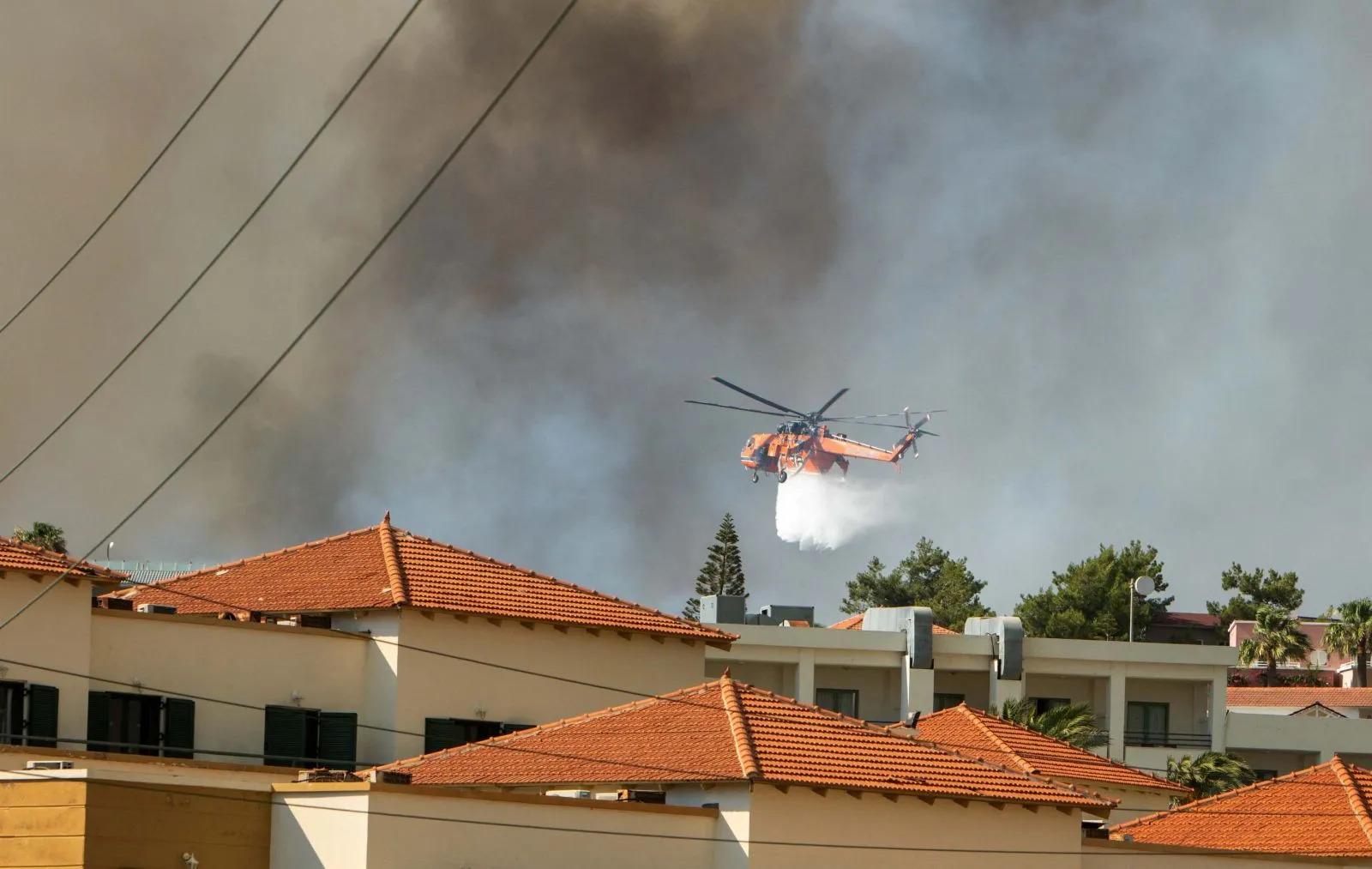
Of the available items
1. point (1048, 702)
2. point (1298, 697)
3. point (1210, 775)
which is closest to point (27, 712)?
point (1210, 775)

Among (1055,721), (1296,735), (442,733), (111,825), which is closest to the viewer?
(111,825)

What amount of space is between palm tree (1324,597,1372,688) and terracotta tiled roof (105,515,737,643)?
8439 cm

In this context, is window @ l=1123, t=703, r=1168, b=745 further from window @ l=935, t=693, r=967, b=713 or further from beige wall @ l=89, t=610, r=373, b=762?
beige wall @ l=89, t=610, r=373, b=762

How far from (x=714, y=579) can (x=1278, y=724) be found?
2725 inches

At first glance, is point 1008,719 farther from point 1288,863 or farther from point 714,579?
point 714,579

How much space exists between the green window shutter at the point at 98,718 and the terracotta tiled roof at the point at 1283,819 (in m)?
21.7

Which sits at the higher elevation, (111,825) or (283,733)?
(283,733)

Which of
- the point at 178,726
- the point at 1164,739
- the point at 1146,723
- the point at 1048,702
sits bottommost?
the point at 1164,739

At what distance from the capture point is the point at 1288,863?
149ft

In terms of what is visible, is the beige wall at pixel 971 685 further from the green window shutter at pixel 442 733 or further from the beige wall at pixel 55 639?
the beige wall at pixel 55 639

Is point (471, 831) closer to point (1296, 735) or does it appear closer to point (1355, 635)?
point (1296, 735)

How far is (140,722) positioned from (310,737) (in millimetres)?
4079

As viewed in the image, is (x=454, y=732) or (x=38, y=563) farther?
(x=454, y=732)

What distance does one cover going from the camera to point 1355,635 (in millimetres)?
127625
